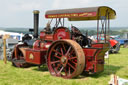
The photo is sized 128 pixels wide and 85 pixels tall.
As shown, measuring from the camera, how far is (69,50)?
532cm

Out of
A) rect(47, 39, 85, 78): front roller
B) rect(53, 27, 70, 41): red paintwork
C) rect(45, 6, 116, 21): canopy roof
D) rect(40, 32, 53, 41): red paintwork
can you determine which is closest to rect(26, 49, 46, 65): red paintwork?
rect(47, 39, 85, 78): front roller

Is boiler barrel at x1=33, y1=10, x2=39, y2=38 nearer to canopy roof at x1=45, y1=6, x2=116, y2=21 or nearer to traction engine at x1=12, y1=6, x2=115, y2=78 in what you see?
traction engine at x1=12, y1=6, x2=115, y2=78

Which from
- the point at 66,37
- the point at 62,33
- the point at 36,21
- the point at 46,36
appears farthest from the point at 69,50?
the point at 36,21

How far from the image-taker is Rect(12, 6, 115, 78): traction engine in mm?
5148

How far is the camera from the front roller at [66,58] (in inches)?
198

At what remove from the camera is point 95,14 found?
5027 mm

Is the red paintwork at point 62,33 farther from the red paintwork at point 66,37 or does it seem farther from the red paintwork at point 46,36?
the red paintwork at point 46,36

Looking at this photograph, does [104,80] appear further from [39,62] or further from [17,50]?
[17,50]

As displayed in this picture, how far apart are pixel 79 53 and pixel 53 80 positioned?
1040 mm

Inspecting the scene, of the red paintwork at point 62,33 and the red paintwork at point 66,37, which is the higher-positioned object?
the red paintwork at point 62,33

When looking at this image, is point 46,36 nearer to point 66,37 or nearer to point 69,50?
point 66,37

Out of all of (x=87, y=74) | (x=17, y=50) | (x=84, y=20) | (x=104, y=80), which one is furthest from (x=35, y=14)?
(x=104, y=80)

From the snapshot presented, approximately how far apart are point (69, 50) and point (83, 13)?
114 cm

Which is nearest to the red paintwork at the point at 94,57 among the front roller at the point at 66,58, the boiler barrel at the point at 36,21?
the front roller at the point at 66,58
